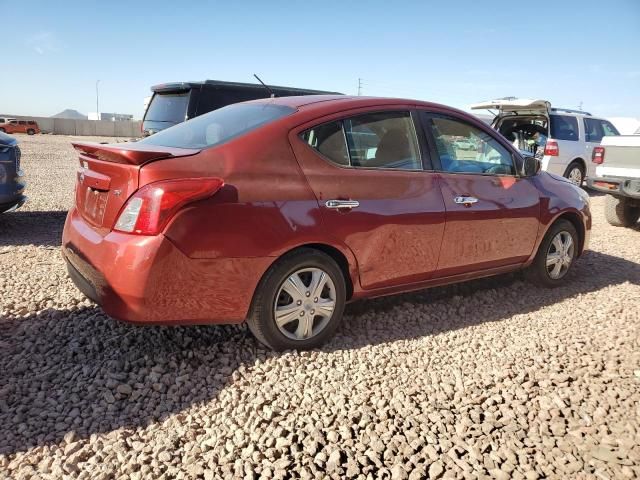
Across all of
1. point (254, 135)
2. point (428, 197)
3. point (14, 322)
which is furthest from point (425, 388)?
point (14, 322)

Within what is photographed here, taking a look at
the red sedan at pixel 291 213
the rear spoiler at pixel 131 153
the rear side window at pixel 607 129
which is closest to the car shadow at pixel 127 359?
the red sedan at pixel 291 213

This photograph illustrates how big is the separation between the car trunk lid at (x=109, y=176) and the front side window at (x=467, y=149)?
1.91 metres

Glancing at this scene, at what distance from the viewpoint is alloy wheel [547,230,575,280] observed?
4633mm

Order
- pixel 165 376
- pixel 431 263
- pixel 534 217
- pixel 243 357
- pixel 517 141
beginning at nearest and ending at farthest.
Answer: pixel 165 376, pixel 243 357, pixel 431 263, pixel 534 217, pixel 517 141

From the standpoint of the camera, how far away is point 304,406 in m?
2.60

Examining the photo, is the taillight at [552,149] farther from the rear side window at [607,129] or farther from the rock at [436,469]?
the rock at [436,469]

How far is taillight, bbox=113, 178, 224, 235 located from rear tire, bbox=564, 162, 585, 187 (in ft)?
34.8

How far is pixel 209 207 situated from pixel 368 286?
128 cm

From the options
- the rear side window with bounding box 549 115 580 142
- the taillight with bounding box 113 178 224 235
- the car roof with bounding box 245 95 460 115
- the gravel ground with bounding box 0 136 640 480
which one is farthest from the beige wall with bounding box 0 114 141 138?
the taillight with bounding box 113 178 224 235

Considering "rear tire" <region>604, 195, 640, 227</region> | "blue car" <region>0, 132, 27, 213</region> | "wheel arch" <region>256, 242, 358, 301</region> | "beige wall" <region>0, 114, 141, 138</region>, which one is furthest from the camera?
"beige wall" <region>0, 114, 141, 138</region>

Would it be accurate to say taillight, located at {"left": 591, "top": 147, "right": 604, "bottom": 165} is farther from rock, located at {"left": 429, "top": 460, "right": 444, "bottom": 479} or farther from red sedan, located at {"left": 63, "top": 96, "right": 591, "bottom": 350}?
rock, located at {"left": 429, "top": 460, "right": 444, "bottom": 479}

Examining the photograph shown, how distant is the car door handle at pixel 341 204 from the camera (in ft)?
10.1

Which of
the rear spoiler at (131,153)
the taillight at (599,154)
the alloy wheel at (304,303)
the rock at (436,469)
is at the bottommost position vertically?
the rock at (436,469)

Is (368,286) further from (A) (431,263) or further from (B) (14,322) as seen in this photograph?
(B) (14,322)
